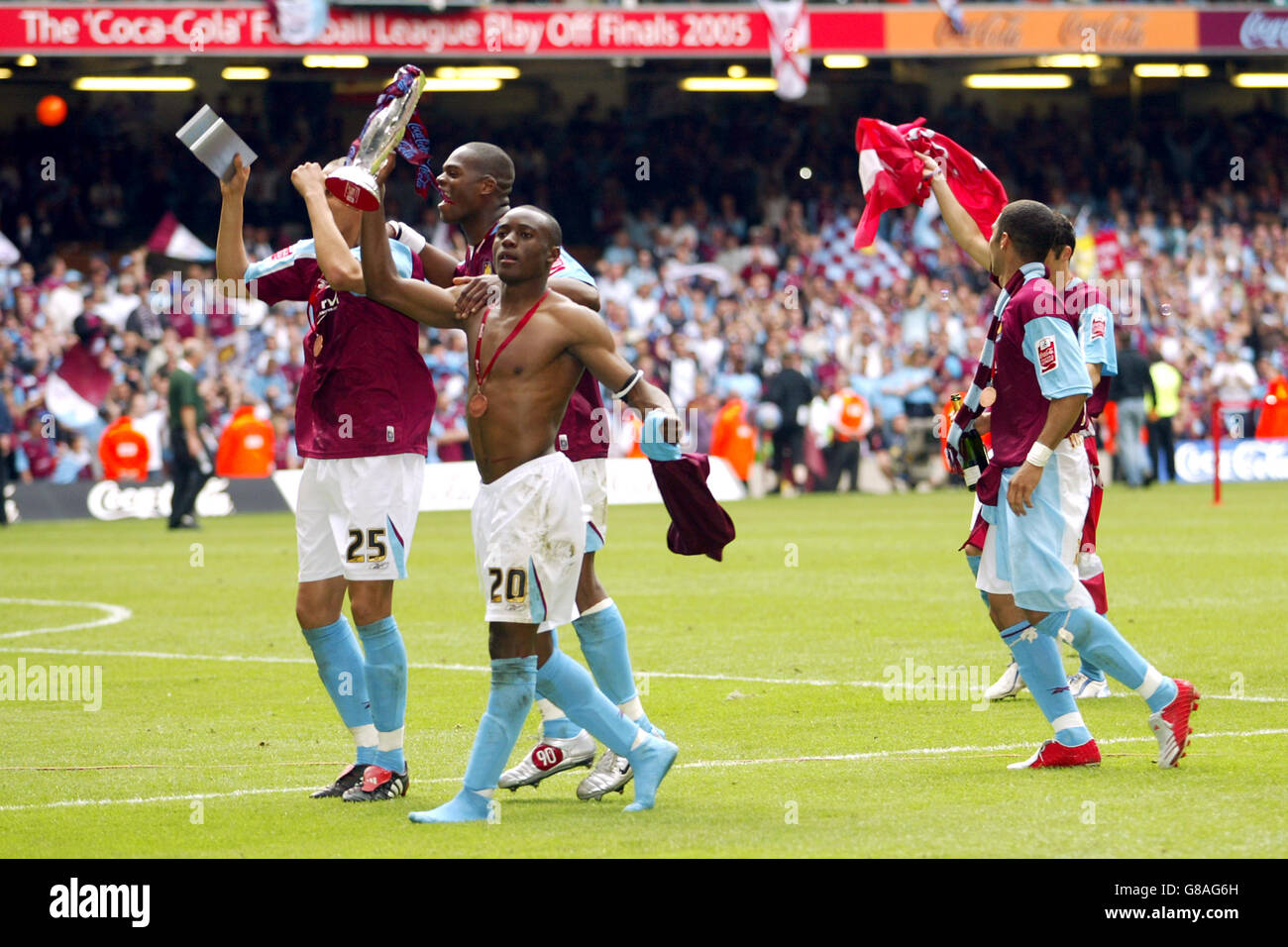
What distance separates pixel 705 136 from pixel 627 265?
519 centimetres

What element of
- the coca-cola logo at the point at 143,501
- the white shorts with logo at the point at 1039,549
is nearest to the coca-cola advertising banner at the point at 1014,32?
the coca-cola logo at the point at 143,501

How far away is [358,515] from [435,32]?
2735cm

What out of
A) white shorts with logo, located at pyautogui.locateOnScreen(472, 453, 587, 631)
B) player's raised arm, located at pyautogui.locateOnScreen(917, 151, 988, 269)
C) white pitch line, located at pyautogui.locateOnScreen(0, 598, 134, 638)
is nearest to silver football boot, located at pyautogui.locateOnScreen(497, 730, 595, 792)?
white shorts with logo, located at pyautogui.locateOnScreen(472, 453, 587, 631)

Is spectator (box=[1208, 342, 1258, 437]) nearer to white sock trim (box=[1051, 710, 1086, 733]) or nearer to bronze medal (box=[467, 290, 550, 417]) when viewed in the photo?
white sock trim (box=[1051, 710, 1086, 733])

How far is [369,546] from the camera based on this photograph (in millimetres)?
7445

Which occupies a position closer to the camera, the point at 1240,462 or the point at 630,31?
the point at 1240,462

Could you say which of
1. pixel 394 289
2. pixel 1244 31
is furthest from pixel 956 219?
pixel 1244 31

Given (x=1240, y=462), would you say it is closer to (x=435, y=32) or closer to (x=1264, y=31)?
(x=1264, y=31)

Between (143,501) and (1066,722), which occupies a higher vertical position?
(1066,722)

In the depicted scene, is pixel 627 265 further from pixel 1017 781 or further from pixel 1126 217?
pixel 1017 781

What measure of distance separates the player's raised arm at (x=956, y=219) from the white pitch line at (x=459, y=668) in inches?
97.7

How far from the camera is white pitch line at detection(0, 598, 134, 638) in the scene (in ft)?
44.2

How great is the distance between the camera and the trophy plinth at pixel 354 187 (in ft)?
21.9

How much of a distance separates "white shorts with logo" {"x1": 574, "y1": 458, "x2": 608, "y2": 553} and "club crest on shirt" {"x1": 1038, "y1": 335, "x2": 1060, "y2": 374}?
70.4 inches
